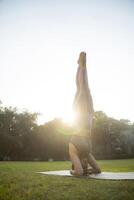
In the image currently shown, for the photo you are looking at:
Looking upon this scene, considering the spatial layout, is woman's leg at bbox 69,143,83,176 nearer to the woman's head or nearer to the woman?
the woman

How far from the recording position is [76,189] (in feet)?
24.9

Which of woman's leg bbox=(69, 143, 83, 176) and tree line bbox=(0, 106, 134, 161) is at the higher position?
tree line bbox=(0, 106, 134, 161)

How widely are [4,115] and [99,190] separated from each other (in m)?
64.8

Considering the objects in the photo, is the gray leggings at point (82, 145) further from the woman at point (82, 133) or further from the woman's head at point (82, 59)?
the woman's head at point (82, 59)

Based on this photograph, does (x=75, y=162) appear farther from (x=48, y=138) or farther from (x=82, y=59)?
(x=48, y=138)

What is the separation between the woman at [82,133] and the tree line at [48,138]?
43.9m

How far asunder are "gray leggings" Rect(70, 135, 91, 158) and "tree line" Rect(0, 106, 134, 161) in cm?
4437

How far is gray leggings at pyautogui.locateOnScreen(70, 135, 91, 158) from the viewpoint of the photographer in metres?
12.1

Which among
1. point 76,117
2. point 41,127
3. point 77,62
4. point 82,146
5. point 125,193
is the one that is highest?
point 41,127

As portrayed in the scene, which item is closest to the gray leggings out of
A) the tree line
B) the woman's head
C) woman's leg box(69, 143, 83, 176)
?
woman's leg box(69, 143, 83, 176)

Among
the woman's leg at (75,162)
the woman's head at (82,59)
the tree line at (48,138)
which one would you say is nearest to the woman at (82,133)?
the woman's leg at (75,162)

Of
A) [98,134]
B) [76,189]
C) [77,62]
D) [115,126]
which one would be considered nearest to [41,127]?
[98,134]

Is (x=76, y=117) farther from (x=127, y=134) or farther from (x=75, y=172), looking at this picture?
(x=127, y=134)

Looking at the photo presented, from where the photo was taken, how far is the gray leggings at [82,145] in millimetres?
12102
